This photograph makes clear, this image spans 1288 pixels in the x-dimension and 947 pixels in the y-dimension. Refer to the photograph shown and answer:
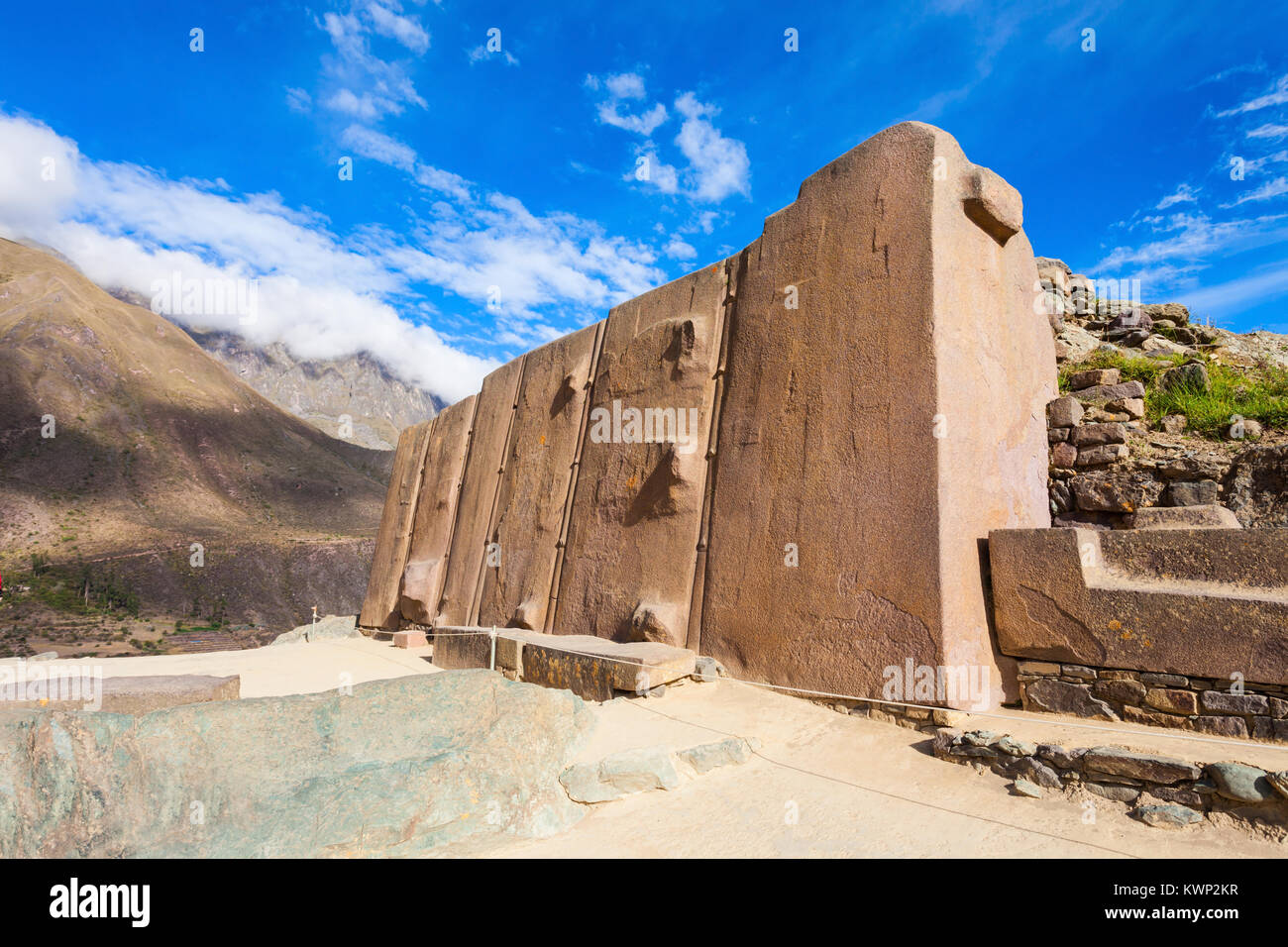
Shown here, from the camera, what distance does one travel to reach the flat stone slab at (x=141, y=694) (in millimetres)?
5375

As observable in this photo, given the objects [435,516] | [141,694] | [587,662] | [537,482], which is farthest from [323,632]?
[587,662]

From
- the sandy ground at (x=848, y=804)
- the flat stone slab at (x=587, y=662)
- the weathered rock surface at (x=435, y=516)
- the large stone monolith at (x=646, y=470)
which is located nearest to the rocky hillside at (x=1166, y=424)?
the sandy ground at (x=848, y=804)

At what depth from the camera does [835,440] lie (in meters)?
5.53

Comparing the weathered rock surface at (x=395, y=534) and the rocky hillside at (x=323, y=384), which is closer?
the weathered rock surface at (x=395, y=534)

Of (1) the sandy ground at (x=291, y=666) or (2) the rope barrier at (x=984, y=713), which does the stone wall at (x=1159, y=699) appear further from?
(1) the sandy ground at (x=291, y=666)

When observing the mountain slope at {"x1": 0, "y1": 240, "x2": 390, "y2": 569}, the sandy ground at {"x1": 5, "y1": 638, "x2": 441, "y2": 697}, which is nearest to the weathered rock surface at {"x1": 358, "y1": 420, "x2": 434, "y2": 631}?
the sandy ground at {"x1": 5, "y1": 638, "x2": 441, "y2": 697}

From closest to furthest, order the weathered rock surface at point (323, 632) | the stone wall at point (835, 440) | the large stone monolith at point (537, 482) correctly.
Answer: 1. the stone wall at point (835, 440)
2. the large stone monolith at point (537, 482)
3. the weathered rock surface at point (323, 632)

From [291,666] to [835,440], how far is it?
8.33 metres

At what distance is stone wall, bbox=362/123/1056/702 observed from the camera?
4922mm

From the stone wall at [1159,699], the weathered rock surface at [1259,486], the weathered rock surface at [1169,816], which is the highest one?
the weathered rock surface at [1259,486]

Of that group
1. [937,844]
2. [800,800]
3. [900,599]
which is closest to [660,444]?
[900,599]

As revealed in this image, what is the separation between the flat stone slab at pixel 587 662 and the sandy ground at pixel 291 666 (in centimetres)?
207
